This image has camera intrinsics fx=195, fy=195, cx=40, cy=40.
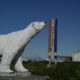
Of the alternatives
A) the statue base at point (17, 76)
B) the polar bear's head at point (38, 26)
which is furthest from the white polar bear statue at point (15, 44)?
the statue base at point (17, 76)

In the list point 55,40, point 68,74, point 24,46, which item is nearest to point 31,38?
point 24,46

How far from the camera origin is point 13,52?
5.31m

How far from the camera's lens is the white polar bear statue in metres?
5.30

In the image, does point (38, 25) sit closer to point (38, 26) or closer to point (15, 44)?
point (38, 26)

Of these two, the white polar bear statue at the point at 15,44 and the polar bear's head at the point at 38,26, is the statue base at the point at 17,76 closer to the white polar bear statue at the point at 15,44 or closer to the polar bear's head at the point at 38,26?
the white polar bear statue at the point at 15,44

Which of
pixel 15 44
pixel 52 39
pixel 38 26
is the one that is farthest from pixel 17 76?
pixel 52 39

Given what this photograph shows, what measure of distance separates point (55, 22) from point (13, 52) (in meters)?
Answer: 18.0

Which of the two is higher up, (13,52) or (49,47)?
(49,47)

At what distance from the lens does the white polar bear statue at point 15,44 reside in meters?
5.30

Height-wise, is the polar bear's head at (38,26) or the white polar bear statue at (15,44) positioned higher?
the polar bear's head at (38,26)

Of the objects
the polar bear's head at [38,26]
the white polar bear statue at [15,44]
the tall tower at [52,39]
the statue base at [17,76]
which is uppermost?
the tall tower at [52,39]

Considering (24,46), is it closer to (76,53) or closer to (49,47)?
(49,47)

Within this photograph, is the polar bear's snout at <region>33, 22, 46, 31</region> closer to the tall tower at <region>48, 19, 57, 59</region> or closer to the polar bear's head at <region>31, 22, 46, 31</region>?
the polar bear's head at <region>31, 22, 46, 31</region>

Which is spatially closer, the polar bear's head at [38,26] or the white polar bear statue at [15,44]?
the white polar bear statue at [15,44]
